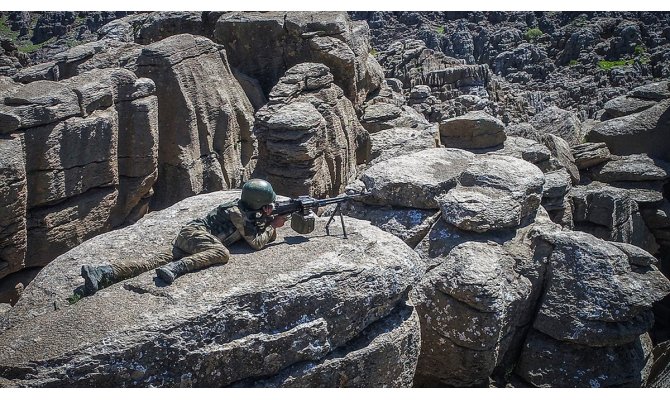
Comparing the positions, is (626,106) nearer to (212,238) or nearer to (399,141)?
(399,141)

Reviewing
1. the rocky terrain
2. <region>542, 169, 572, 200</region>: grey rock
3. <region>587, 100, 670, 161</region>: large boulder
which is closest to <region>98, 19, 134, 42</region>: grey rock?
the rocky terrain

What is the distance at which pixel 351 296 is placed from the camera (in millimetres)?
9562

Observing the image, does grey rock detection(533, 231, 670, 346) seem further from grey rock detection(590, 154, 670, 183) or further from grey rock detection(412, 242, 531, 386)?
grey rock detection(590, 154, 670, 183)

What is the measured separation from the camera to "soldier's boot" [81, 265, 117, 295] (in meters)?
9.28

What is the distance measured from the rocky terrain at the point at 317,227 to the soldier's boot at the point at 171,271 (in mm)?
102

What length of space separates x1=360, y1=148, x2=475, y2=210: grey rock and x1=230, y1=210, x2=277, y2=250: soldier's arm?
3.94 metres

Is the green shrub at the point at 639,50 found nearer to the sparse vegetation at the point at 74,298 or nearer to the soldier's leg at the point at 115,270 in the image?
the soldier's leg at the point at 115,270

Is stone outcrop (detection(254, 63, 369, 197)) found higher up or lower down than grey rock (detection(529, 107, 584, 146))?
higher up

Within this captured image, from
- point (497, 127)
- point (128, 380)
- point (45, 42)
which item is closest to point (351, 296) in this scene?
point (128, 380)

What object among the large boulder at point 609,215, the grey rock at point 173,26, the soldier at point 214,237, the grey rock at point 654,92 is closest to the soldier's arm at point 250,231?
the soldier at point 214,237

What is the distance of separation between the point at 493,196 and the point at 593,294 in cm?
281

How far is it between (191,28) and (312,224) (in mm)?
15566

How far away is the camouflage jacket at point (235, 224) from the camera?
33.3 ft

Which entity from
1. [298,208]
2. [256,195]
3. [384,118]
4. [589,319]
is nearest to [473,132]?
[384,118]
